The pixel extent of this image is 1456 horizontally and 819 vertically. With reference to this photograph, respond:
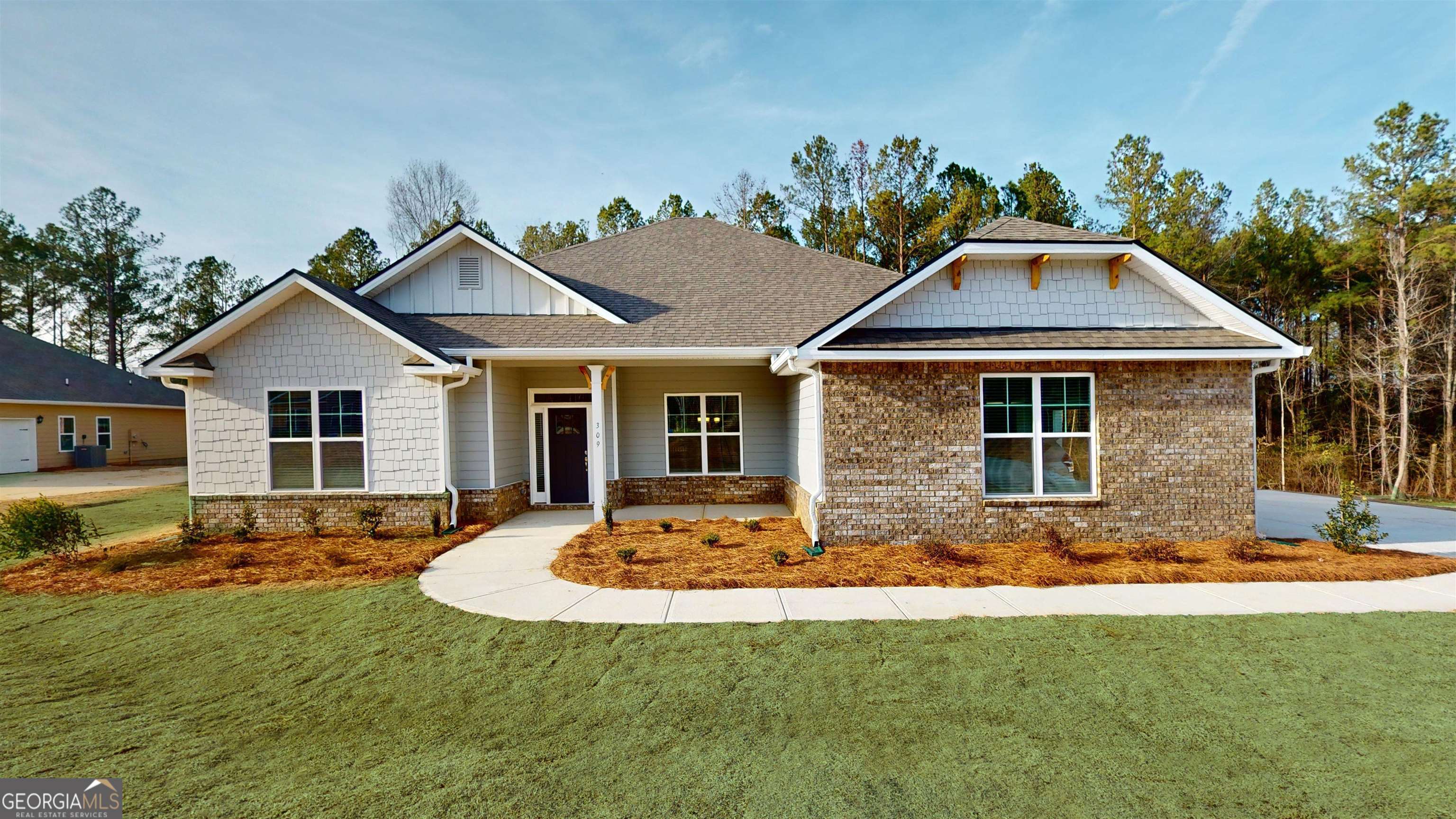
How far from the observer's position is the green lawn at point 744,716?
9.73 ft

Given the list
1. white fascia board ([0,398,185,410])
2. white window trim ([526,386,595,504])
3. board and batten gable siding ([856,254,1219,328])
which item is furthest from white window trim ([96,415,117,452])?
board and batten gable siding ([856,254,1219,328])

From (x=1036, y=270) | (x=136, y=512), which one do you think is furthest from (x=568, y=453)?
(x=136, y=512)

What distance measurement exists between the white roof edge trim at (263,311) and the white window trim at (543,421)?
2453mm

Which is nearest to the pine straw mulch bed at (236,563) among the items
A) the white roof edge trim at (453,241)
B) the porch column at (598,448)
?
the porch column at (598,448)

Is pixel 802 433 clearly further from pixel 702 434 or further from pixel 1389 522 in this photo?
pixel 1389 522

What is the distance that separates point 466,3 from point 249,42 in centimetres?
354

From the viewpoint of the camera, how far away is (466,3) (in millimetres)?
10312

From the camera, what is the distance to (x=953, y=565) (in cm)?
716

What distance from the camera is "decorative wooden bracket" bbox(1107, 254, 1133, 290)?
27.1 ft

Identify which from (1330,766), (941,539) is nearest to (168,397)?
(941,539)

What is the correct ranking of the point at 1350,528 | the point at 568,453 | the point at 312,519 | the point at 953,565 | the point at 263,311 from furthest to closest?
the point at 568,453 < the point at 263,311 < the point at 312,519 < the point at 1350,528 < the point at 953,565

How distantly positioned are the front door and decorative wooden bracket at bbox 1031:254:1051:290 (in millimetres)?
8278

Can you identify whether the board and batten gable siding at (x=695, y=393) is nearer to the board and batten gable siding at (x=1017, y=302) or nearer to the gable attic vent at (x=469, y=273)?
the gable attic vent at (x=469, y=273)

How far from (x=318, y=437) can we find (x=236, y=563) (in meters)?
2.64
